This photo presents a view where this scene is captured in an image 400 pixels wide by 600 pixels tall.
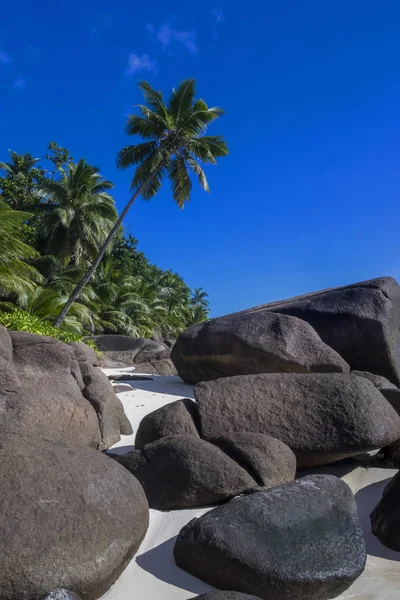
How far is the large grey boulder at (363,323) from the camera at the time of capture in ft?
32.5

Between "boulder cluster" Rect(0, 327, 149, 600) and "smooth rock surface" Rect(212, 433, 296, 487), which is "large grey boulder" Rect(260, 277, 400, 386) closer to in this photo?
"smooth rock surface" Rect(212, 433, 296, 487)

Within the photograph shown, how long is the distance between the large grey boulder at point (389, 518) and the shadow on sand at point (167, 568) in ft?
6.16

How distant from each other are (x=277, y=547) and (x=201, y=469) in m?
1.17

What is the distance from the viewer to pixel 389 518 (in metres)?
4.73

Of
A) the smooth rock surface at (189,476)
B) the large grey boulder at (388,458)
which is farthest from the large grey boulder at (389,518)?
the large grey boulder at (388,458)

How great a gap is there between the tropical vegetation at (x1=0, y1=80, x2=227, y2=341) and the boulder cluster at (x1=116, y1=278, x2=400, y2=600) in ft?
23.1

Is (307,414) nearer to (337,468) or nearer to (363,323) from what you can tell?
(337,468)

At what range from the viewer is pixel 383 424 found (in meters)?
5.94

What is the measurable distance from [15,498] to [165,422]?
2522mm

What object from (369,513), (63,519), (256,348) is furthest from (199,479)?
(256,348)

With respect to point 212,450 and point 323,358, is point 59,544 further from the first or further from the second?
point 323,358

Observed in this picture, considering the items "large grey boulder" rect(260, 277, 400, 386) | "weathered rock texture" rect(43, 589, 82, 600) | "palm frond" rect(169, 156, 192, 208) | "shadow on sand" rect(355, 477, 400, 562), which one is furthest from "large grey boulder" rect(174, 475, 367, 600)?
"palm frond" rect(169, 156, 192, 208)

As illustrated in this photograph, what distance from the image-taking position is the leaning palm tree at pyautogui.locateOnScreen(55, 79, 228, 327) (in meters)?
18.3

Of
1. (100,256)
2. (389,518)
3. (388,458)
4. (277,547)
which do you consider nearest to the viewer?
(277,547)
